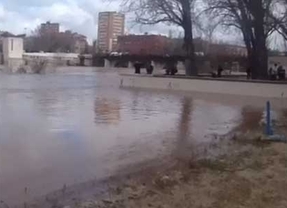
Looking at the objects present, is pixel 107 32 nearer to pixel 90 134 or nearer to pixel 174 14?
pixel 174 14

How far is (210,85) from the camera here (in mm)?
32062

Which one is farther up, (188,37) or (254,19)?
(254,19)

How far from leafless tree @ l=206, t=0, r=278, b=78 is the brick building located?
5236 centimetres

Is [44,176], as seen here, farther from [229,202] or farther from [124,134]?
[124,134]

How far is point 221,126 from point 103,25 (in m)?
131

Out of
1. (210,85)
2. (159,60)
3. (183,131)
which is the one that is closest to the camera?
(183,131)

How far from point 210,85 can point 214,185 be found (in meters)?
25.0

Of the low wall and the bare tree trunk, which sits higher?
the bare tree trunk

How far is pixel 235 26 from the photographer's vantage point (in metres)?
37.7

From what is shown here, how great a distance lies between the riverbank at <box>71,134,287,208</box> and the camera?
650cm

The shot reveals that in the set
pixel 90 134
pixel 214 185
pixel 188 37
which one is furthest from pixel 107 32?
pixel 214 185

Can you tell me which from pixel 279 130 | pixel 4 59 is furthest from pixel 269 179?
pixel 4 59

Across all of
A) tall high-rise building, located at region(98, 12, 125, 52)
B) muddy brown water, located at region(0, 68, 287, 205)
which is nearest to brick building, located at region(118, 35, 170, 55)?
tall high-rise building, located at region(98, 12, 125, 52)

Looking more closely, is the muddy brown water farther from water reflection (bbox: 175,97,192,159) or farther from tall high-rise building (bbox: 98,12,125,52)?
tall high-rise building (bbox: 98,12,125,52)
